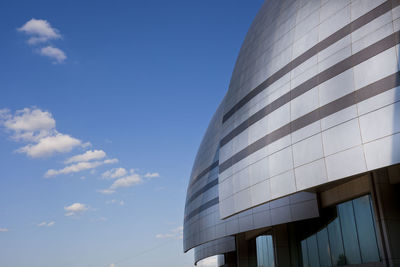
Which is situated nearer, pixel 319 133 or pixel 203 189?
pixel 319 133

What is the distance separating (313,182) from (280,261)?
13.6 meters

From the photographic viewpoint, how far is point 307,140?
22.6m

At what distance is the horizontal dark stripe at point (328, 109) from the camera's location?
746 inches

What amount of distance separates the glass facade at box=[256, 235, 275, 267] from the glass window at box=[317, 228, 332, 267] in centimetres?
857

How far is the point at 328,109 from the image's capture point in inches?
853

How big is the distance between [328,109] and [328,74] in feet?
7.61

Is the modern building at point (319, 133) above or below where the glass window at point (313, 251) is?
above

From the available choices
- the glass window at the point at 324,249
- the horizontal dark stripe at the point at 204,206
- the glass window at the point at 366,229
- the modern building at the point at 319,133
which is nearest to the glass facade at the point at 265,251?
the modern building at the point at 319,133

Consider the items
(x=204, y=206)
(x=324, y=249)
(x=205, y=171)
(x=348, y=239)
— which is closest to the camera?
(x=348, y=239)

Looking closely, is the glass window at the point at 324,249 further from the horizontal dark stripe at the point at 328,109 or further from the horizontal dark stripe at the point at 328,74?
the horizontal dark stripe at the point at 328,74

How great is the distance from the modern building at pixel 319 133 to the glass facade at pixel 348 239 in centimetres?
7

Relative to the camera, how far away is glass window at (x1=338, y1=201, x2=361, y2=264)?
2519cm

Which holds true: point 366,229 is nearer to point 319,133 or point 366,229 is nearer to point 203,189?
point 319,133

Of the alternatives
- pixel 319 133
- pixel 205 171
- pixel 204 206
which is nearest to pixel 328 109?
pixel 319 133
